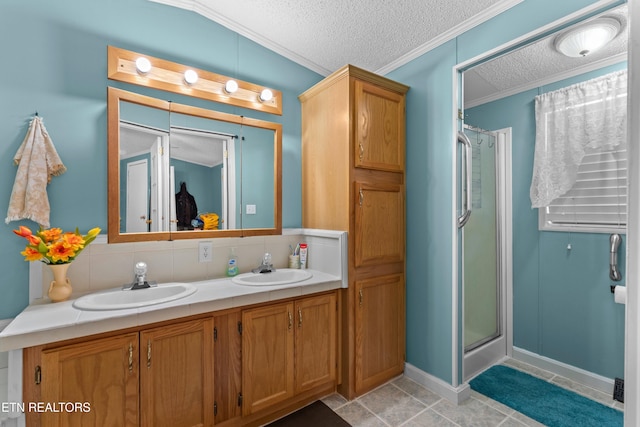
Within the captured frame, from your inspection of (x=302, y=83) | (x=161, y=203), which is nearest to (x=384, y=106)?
(x=302, y=83)

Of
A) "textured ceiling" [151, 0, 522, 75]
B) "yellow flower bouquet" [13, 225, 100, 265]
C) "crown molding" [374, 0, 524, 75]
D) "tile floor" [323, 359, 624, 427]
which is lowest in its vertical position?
"tile floor" [323, 359, 624, 427]

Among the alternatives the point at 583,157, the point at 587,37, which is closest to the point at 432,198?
the point at 583,157

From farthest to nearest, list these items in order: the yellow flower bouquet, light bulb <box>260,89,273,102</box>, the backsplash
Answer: light bulb <box>260,89,273,102</box> < the backsplash < the yellow flower bouquet

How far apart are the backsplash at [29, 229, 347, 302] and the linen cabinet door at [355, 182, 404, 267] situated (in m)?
0.15

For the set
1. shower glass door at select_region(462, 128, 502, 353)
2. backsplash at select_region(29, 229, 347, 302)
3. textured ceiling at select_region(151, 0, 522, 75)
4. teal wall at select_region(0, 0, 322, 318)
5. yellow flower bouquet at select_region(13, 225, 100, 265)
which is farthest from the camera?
shower glass door at select_region(462, 128, 502, 353)

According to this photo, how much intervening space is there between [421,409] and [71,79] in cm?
290

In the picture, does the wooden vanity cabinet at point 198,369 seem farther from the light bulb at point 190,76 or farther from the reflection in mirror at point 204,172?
the light bulb at point 190,76

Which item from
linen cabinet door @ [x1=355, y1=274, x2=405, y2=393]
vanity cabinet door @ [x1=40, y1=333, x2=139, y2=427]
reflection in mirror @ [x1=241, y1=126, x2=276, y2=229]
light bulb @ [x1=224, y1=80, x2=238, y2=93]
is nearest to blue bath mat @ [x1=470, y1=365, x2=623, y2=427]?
linen cabinet door @ [x1=355, y1=274, x2=405, y2=393]

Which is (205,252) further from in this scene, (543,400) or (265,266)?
(543,400)

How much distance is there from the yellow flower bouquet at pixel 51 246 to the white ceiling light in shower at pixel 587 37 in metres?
2.87

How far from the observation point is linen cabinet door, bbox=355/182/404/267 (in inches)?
84.6

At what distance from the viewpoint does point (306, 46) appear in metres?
2.40

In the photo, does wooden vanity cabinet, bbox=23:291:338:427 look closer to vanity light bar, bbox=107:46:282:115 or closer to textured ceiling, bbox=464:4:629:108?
vanity light bar, bbox=107:46:282:115

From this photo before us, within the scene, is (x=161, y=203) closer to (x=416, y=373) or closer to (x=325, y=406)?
(x=325, y=406)
